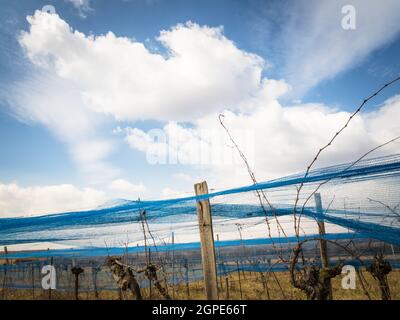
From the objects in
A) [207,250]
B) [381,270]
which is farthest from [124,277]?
[381,270]

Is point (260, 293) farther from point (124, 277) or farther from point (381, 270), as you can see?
point (124, 277)

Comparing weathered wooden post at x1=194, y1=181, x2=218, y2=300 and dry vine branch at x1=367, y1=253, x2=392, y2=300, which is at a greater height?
weathered wooden post at x1=194, y1=181, x2=218, y2=300

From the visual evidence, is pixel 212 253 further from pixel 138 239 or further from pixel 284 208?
pixel 138 239

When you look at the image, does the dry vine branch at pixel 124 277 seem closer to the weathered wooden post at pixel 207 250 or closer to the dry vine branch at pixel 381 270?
the weathered wooden post at pixel 207 250

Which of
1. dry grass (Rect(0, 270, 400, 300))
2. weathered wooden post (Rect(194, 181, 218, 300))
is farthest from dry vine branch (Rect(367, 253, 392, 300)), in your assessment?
weathered wooden post (Rect(194, 181, 218, 300))

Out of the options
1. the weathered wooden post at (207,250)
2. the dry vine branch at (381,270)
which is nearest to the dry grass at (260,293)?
the dry vine branch at (381,270)

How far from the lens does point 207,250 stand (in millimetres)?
2553

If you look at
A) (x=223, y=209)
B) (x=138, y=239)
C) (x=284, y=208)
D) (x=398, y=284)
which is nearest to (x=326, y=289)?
(x=284, y=208)

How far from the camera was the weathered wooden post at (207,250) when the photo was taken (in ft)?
8.14

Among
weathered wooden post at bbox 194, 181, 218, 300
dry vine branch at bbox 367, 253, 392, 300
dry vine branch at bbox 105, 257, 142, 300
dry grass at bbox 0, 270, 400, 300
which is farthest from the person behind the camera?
dry grass at bbox 0, 270, 400, 300

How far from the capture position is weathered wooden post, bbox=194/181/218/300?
248 centimetres

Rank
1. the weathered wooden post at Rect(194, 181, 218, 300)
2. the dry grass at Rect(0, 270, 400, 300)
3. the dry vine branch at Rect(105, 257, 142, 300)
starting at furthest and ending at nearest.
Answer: the dry grass at Rect(0, 270, 400, 300)
the dry vine branch at Rect(105, 257, 142, 300)
the weathered wooden post at Rect(194, 181, 218, 300)

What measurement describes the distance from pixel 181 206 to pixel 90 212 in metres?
1.27

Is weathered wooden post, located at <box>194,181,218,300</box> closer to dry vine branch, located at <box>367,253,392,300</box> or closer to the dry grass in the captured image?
dry vine branch, located at <box>367,253,392,300</box>
